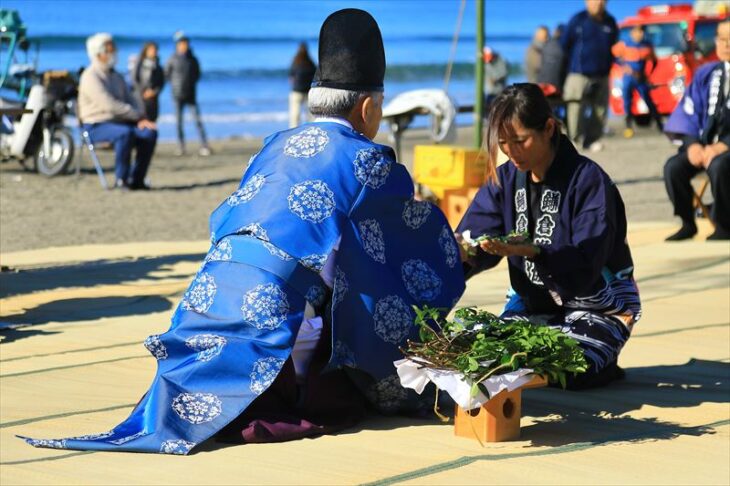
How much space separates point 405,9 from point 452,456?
9061cm

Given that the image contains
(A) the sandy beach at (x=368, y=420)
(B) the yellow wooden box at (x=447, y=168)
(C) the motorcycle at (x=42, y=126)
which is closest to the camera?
(A) the sandy beach at (x=368, y=420)

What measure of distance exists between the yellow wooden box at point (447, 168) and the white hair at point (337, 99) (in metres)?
4.75

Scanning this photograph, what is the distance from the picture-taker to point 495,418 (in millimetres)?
3953

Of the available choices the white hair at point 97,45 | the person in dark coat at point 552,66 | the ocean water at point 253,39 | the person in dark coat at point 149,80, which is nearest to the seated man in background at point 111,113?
the white hair at point 97,45

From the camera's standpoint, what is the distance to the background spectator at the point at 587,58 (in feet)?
46.7

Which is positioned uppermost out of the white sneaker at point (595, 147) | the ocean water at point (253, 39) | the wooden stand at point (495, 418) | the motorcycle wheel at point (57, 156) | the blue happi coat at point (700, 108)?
the blue happi coat at point (700, 108)

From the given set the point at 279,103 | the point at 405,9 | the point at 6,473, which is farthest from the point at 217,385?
the point at 405,9

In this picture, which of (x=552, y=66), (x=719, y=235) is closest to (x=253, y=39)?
(x=552, y=66)

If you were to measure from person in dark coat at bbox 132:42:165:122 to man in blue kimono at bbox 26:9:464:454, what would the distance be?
11.6m

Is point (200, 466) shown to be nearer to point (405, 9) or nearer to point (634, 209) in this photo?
point (634, 209)

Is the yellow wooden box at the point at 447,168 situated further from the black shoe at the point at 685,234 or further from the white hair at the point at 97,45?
the white hair at the point at 97,45

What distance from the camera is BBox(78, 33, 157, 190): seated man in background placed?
40.1 ft

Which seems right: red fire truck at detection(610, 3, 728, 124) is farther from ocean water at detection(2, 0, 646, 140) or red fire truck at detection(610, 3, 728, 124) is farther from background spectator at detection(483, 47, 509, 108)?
ocean water at detection(2, 0, 646, 140)

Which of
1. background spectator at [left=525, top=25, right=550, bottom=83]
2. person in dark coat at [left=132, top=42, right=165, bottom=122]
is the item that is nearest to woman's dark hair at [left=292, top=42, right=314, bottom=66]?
person in dark coat at [left=132, top=42, right=165, bottom=122]
